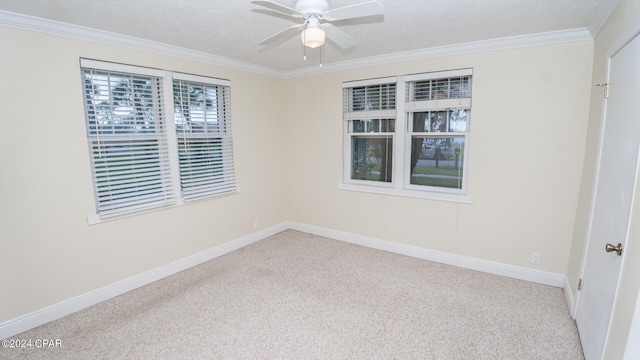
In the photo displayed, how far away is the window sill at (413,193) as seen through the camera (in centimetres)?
343

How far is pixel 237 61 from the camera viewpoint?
3855 millimetres

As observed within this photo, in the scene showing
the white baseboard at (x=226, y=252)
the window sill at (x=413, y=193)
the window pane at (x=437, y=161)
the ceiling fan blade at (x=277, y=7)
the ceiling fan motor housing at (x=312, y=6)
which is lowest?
the white baseboard at (x=226, y=252)

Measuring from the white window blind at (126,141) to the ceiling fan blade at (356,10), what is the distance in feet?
7.16

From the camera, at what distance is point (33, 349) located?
2.22 meters

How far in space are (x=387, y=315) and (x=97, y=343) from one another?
7.56 feet

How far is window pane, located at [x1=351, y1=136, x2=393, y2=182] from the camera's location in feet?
13.1

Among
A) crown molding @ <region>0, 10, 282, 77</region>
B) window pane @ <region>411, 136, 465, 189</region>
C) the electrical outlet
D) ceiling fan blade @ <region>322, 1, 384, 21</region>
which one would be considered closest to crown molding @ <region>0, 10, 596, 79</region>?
crown molding @ <region>0, 10, 282, 77</region>

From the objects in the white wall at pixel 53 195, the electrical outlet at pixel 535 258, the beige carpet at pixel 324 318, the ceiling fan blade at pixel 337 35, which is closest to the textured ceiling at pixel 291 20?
the ceiling fan blade at pixel 337 35

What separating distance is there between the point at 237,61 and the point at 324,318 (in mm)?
3210

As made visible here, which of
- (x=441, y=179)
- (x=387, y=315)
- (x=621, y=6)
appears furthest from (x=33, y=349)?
(x=621, y=6)

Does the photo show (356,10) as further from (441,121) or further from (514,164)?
(514,164)

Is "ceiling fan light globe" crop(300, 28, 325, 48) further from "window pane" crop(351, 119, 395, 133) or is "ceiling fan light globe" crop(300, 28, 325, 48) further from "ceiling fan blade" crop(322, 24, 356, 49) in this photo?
"window pane" crop(351, 119, 395, 133)

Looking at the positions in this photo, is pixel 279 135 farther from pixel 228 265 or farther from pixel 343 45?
pixel 343 45

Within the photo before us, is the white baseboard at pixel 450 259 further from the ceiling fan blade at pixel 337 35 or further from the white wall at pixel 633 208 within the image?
the ceiling fan blade at pixel 337 35
